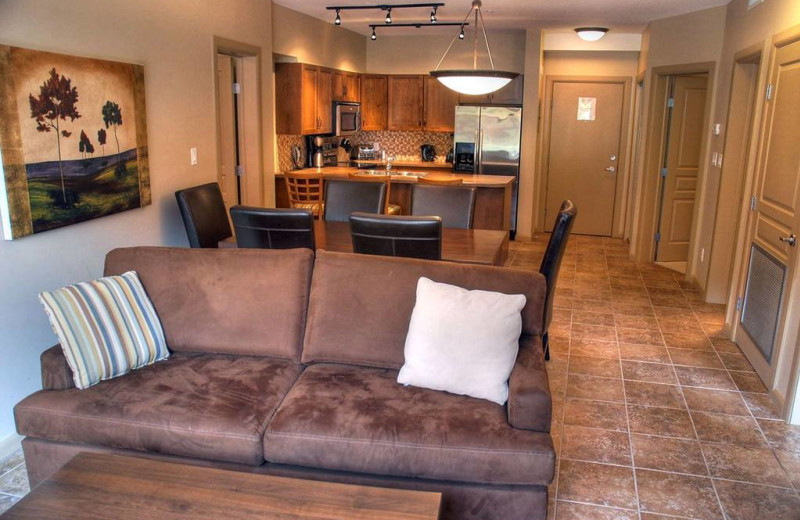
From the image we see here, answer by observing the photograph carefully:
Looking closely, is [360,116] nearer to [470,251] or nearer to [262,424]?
[470,251]

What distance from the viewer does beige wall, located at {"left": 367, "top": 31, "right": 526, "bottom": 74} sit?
823 centimetres

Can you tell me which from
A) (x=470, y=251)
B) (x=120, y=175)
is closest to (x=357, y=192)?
(x=470, y=251)

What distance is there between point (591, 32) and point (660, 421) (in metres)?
5.21

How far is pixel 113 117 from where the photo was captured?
3.79 meters

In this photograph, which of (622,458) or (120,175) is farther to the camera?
(120,175)

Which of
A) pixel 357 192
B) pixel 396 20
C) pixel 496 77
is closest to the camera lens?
pixel 496 77

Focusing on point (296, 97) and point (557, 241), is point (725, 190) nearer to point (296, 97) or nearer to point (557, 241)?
point (557, 241)

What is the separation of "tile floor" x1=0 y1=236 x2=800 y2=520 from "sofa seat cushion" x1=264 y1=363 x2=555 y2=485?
0.56m

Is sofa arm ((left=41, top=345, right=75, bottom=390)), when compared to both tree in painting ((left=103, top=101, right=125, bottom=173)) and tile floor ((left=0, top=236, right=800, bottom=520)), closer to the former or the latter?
tile floor ((left=0, top=236, right=800, bottom=520))

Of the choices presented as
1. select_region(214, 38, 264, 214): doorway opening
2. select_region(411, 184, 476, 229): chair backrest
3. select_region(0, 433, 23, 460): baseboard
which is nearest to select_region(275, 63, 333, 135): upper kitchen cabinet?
select_region(214, 38, 264, 214): doorway opening

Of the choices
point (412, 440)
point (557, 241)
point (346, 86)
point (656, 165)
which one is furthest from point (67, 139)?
point (656, 165)

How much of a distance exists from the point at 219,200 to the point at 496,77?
7.26 feet

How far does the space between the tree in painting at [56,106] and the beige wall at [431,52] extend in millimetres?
5441

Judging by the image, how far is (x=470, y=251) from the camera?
12.6 feet
